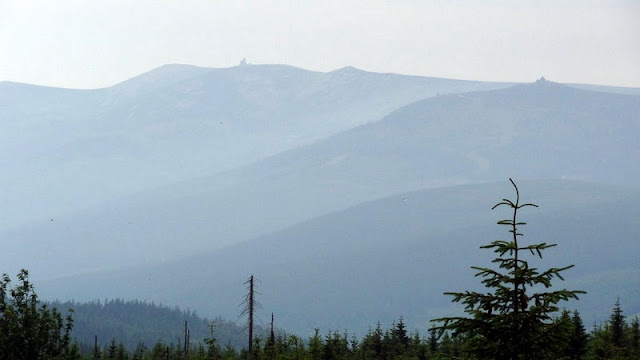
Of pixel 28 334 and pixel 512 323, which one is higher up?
pixel 28 334

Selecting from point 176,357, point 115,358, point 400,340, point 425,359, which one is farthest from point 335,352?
point 115,358

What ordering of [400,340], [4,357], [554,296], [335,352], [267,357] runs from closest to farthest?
[554,296]
[4,357]
[267,357]
[335,352]
[400,340]

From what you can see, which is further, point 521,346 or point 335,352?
point 335,352

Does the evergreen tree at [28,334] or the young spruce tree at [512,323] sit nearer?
the young spruce tree at [512,323]

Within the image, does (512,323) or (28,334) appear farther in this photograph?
(28,334)

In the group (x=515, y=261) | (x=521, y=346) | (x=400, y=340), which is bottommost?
(x=521, y=346)

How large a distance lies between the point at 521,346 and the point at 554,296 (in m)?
1.15

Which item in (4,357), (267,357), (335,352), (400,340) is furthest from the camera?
(400,340)

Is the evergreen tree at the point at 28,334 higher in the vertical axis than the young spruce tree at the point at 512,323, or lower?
higher

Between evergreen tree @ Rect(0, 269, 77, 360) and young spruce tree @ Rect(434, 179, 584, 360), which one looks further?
evergreen tree @ Rect(0, 269, 77, 360)

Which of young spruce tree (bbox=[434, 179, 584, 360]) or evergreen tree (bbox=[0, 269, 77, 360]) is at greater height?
evergreen tree (bbox=[0, 269, 77, 360])

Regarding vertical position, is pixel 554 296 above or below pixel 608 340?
below

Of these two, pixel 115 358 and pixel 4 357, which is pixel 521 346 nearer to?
pixel 4 357

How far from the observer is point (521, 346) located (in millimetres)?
18062
